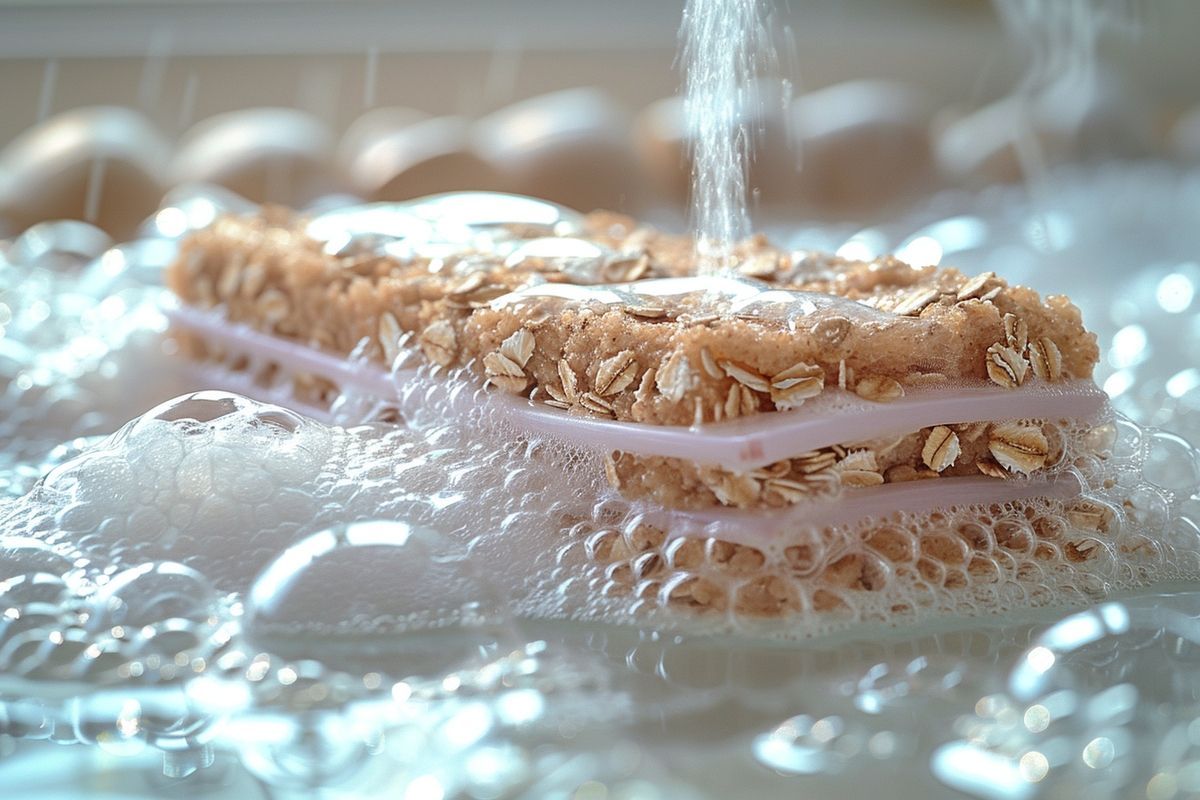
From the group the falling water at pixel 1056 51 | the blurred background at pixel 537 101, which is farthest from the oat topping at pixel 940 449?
the falling water at pixel 1056 51

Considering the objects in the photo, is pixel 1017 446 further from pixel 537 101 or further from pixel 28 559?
pixel 537 101

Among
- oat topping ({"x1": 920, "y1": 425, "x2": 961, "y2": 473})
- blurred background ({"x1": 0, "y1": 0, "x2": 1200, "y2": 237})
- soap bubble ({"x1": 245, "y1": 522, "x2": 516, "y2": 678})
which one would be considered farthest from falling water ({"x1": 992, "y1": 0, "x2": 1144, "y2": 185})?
soap bubble ({"x1": 245, "y1": 522, "x2": 516, "y2": 678})

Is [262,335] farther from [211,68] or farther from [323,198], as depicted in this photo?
[211,68]

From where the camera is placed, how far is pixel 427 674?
0.53 meters

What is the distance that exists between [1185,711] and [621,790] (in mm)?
241

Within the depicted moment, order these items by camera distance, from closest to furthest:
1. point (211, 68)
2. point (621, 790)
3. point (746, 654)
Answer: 1. point (621, 790)
2. point (746, 654)
3. point (211, 68)

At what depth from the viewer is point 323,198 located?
1.41 m

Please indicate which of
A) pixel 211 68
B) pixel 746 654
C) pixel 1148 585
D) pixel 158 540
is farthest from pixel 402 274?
pixel 211 68

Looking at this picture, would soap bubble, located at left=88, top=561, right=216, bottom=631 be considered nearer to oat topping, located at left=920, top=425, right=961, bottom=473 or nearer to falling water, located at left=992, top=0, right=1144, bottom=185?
oat topping, located at left=920, top=425, right=961, bottom=473

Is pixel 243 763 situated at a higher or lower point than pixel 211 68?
lower

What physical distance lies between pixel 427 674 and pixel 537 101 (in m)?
1.17

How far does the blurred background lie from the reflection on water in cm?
70

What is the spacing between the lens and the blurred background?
138 cm

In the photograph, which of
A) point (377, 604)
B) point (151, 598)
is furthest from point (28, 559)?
point (377, 604)
